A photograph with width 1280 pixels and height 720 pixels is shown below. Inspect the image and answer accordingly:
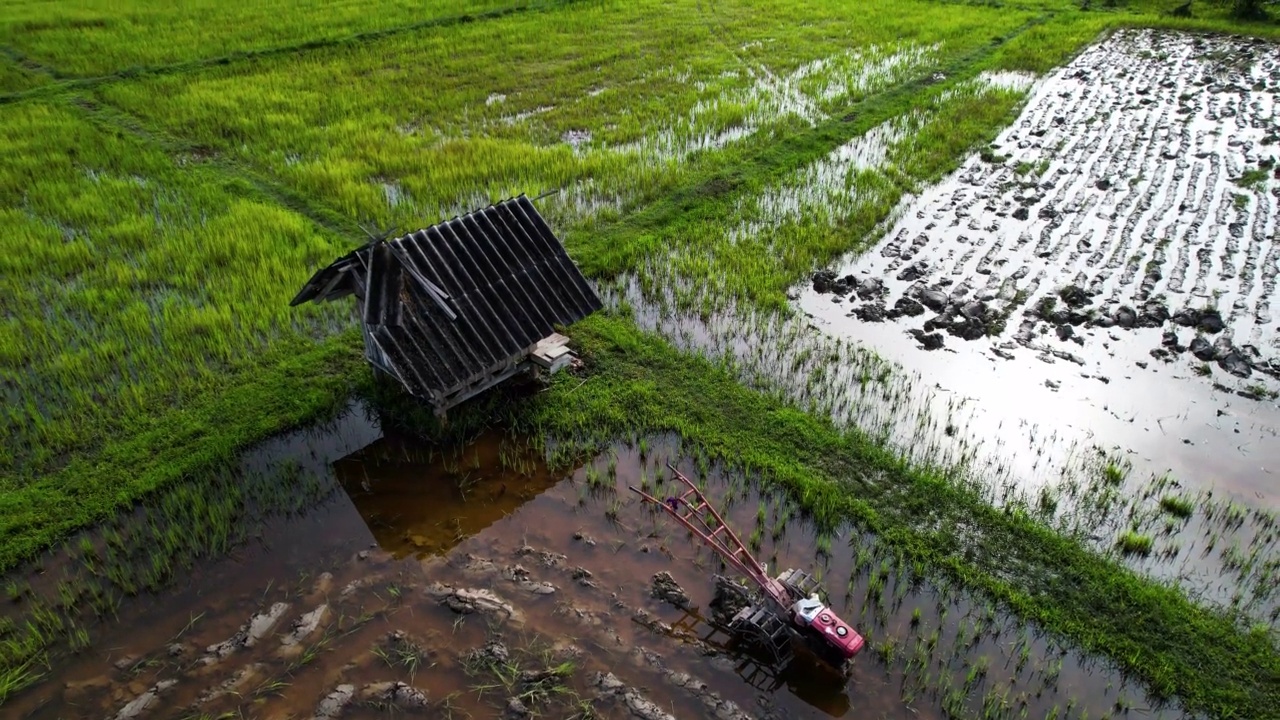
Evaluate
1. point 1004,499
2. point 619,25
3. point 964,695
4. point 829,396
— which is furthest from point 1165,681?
point 619,25

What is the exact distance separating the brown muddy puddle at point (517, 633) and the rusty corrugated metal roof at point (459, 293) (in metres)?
1.33

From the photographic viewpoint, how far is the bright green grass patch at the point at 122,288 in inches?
324

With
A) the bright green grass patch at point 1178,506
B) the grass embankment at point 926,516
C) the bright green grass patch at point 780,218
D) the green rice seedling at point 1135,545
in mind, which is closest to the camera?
the grass embankment at point 926,516

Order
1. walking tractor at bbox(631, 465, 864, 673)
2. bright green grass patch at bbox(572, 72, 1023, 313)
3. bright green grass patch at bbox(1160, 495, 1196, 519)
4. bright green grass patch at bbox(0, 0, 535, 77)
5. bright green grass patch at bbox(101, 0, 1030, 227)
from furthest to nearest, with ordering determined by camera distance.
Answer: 1. bright green grass patch at bbox(0, 0, 535, 77)
2. bright green grass patch at bbox(101, 0, 1030, 227)
3. bright green grass patch at bbox(572, 72, 1023, 313)
4. bright green grass patch at bbox(1160, 495, 1196, 519)
5. walking tractor at bbox(631, 465, 864, 673)

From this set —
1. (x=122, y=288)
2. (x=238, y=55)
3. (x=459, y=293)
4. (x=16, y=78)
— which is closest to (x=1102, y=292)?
(x=459, y=293)

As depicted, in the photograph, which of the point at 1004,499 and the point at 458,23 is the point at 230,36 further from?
the point at 1004,499

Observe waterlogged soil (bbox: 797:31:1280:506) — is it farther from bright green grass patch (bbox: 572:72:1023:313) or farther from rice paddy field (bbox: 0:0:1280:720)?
bright green grass patch (bbox: 572:72:1023:313)

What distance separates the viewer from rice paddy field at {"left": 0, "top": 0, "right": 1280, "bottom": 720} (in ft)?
19.5

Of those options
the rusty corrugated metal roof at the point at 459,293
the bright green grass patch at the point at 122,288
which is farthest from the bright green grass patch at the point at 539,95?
the rusty corrugated metal roof at the point at 459,293

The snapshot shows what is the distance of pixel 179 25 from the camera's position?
21344 millimetres

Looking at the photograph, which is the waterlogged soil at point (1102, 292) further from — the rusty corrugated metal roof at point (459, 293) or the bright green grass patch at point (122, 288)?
the bright green grass patch at point (122, 288)

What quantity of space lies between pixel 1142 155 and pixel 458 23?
1778 cm

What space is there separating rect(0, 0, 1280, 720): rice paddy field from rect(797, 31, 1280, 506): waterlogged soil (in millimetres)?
61

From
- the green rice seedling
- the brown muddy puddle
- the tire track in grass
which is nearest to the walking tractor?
the brown muddy puddle
